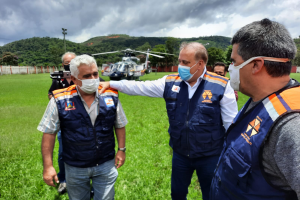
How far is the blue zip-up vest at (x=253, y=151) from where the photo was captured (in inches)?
37.3

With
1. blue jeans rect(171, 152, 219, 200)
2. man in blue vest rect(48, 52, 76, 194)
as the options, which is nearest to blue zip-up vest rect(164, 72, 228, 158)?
blue jeans rect(171, 152, 219, 200)

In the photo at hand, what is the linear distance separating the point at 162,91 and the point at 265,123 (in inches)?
66.7

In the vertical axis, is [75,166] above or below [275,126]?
below

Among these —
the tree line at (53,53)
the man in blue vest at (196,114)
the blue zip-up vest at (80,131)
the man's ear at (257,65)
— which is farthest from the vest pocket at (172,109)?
the tree line at (53,53)

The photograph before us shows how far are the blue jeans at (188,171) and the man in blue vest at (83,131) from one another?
2.81ft

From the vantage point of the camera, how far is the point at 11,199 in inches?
123

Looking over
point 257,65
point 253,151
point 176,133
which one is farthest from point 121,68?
point 253,151

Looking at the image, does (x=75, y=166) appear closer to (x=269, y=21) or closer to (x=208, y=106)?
(x=208, y=106)

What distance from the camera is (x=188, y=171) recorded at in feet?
7.82

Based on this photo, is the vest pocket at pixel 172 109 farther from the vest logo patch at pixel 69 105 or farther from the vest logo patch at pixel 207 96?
the vest logo patch at pixel 69 105

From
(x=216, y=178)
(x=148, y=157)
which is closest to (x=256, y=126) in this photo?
(x=216, y=178)

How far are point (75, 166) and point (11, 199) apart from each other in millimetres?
2146

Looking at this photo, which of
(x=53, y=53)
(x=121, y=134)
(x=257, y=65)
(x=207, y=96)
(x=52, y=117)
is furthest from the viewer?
(x=53, y=53)

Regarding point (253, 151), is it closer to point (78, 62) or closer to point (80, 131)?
point (80, 131)
